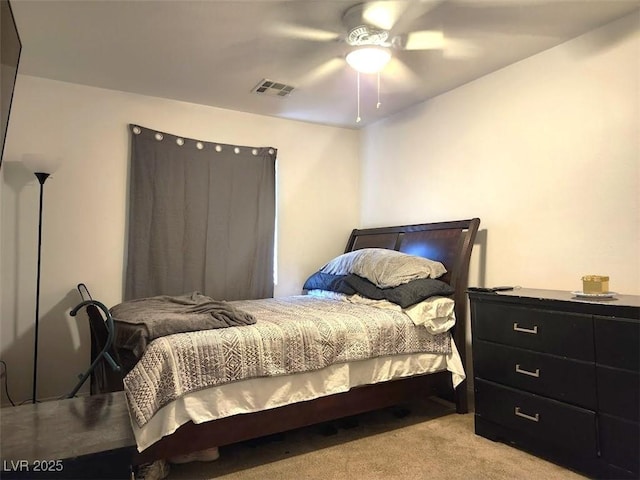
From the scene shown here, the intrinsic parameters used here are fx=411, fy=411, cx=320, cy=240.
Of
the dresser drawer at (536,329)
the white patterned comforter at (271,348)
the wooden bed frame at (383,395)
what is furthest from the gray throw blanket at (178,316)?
the dresser drawer at (536,329)

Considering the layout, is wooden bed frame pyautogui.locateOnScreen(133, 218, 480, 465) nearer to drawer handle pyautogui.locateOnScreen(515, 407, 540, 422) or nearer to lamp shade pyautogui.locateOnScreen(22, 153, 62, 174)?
drawer handle pyautogui.locateOnScreen(515, 407, 540, 422)

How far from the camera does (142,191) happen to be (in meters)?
3.24

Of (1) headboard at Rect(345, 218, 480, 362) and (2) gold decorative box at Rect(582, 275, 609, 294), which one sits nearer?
(2) gold decorative box at Rect(582, 275, 609, 294)

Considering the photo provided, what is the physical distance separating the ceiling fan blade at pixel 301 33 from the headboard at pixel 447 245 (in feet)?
5.12

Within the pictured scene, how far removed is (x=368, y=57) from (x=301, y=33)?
1.37ft

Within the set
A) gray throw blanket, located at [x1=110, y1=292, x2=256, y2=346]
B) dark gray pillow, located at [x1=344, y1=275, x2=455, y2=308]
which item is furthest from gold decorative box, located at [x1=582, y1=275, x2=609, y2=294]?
gray throw blanket, located at [x1=110, y1=292, x2=256, y2=346]

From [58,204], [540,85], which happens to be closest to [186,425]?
[58,204]

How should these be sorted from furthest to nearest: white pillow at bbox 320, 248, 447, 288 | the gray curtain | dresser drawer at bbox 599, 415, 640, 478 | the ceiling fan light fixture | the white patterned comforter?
the gray curtain, white pillow at bbox 320, 248, 447, 288, the ceiling fan light fixture, the white patterned comforter, dresser drawer at bbox 599, 415, 640, 478

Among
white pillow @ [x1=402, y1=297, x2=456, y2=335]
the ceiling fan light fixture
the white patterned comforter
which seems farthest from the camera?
white pillow @ [x1=402, y1=297, x2=456, y2=335]

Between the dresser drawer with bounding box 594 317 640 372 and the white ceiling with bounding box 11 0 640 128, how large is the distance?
5.33 ft

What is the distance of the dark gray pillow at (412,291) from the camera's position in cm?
262

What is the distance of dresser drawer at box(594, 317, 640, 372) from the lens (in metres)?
1.73

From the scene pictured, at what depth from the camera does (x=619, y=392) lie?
178 centimetres

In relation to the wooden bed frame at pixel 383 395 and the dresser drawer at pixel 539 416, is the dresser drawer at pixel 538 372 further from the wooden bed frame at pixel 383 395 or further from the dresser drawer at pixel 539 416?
the wooden bed frame at pixel 383 395
